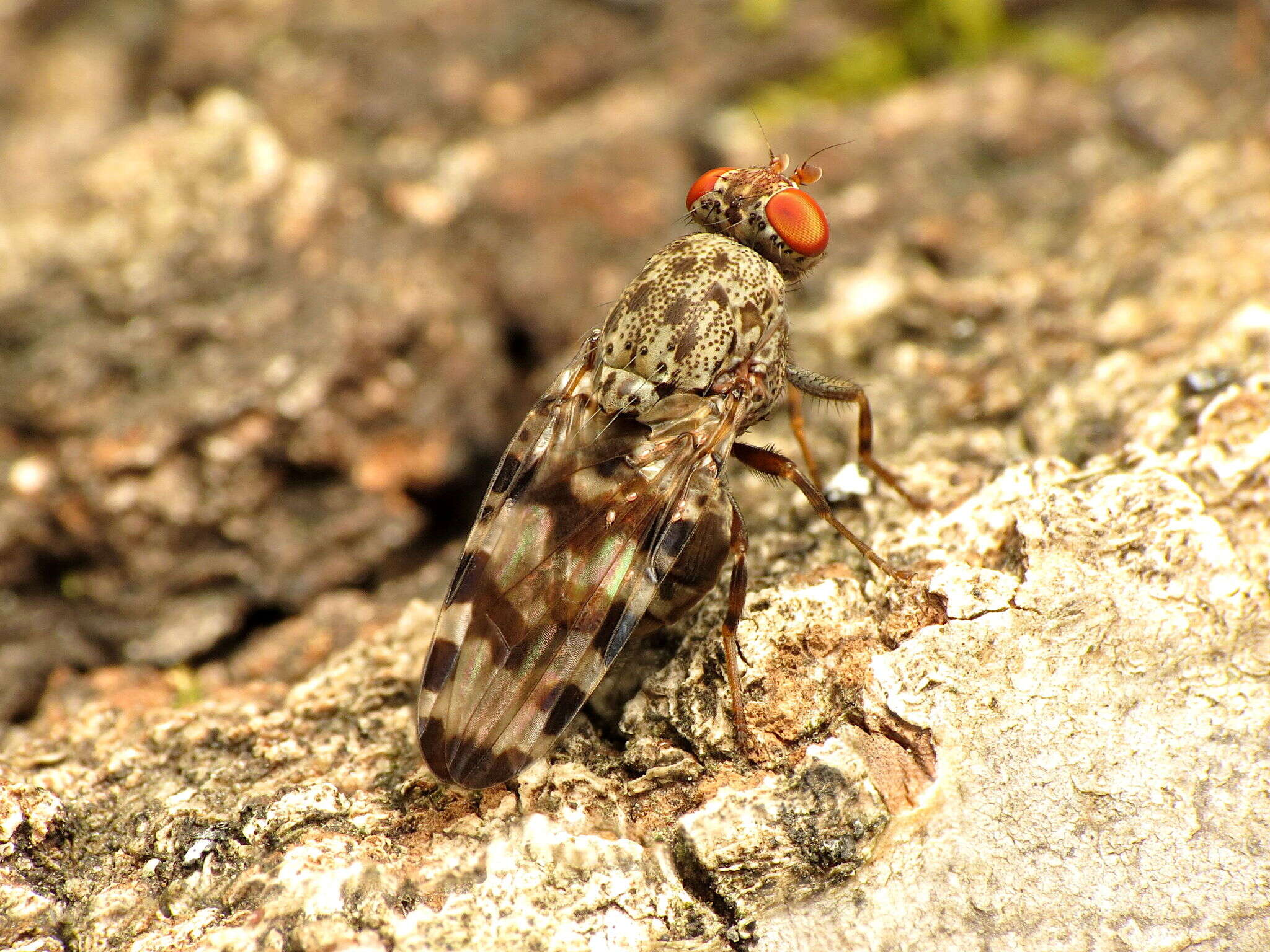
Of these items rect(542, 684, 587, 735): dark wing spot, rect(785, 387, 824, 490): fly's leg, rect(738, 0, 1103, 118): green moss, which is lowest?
rect(542, 684, 587, 735): dark wing spot

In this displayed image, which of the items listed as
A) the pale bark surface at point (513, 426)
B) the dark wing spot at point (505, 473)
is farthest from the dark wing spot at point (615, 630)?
the dark wing spot at point (505, 473)

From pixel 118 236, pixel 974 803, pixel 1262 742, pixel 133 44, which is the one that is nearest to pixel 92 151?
pixel 118 236

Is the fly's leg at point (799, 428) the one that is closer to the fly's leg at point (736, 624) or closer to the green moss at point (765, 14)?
the fly's leg at point (736, 624)

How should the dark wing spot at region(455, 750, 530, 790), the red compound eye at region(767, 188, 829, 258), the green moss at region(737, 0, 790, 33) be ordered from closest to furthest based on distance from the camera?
the dark wing spot at region(455, 750, 530, 790) → the red compound eye at region(767, 188, 829, 258) → the green moss at region(737, 0, 790, 33)

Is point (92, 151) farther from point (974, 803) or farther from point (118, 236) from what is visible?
point (974, 803)

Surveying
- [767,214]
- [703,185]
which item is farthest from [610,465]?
[703,185]

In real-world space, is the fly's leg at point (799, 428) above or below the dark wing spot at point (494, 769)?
above

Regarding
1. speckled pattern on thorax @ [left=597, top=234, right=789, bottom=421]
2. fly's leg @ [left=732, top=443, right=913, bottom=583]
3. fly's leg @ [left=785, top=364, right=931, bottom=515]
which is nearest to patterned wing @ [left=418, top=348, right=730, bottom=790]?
speckled pattern on thorax @ [left=597, top=234, right=789, bottom=421]

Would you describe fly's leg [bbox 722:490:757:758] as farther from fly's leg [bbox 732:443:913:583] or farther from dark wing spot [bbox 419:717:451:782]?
dark wing spot [bbox 419:717:451:782]
